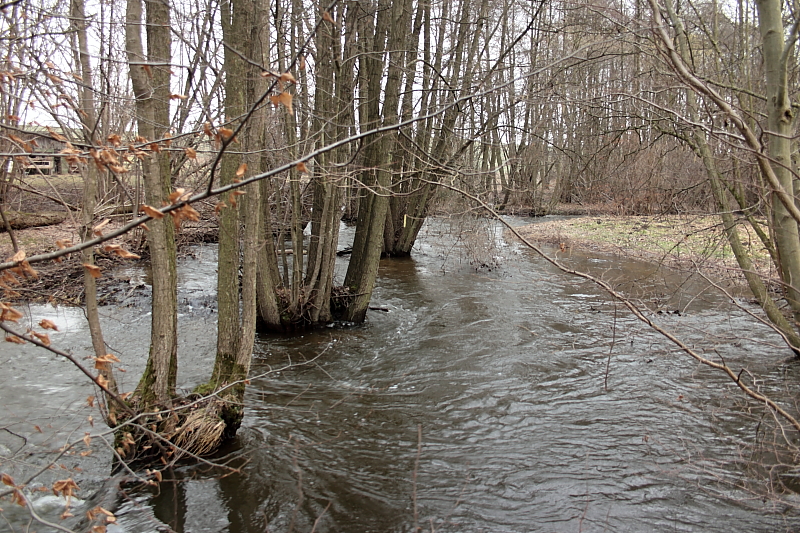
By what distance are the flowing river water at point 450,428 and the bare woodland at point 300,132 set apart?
51cm

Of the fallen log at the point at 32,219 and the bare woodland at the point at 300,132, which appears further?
the fallen log at the point at 32,219

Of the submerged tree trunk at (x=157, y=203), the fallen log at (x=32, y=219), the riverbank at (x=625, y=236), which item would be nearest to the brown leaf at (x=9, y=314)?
the submerged tree trunk at (x=157, y=203)

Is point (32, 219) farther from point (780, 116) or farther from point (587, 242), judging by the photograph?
point (780, 116)

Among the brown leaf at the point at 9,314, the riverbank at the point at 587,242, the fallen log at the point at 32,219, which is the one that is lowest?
the riverbank at the point at 587,242

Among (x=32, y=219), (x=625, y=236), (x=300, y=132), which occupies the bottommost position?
(x=625, y=236)

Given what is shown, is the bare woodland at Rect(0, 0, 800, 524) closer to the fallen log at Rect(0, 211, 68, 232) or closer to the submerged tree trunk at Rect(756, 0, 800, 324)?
the submerged tree trunk at Rect(756, 0, 800, 324)

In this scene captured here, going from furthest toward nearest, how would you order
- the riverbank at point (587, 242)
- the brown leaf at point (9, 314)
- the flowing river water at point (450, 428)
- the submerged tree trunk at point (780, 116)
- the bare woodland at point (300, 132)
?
1. the riverbank at point (587, 242)
2. the flowing river water at point (450, 428)
3. the submerged tree trunk at point (780, 116)
4. the bare woodland at point (300, 132)
5. the brown leaf at point (9, 314)

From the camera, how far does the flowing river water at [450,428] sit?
15.8ft

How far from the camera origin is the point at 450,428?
6.31 m

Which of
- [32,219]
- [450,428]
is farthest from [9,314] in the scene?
[32,219]

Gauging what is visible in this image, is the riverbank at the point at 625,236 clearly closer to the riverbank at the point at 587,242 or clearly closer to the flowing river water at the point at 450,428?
the riverbank at the point at 587,242

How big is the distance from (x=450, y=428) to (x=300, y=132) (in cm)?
572

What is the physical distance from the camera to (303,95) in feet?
30.0

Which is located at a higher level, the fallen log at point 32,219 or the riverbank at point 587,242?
the fallen log at point 32,219
